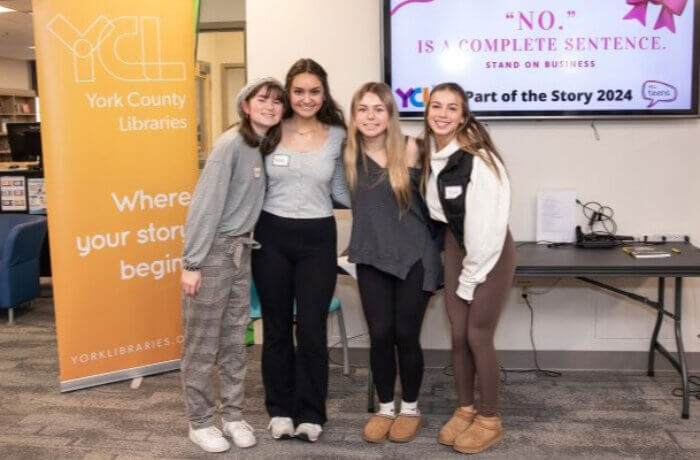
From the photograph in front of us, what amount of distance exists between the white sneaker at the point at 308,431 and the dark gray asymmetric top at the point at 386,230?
703mm

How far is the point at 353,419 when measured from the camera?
10.1ft

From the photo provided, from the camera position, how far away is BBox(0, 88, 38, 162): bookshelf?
40.3ft

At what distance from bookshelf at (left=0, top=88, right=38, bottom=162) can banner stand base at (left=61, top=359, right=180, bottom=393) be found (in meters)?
9.79

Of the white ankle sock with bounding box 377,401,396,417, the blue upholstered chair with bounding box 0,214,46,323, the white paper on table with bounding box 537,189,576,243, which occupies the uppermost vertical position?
the white paper on table with bounding box 537,189,576,243

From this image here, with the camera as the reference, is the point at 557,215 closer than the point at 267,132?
No

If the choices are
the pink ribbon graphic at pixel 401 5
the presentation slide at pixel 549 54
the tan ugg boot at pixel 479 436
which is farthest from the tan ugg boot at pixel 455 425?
the pink ribbon graphic at pixel 401 5

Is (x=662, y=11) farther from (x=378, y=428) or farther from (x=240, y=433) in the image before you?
(x=240, y=433)

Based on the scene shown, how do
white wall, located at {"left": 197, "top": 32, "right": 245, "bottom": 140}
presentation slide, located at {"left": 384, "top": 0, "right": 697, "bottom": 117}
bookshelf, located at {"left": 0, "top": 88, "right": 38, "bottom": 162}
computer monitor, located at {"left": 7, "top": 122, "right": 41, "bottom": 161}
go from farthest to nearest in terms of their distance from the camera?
bookshelf, located at {"left": 0, "top": 88, "right": 38, "bottom": 162} < computer monitor, located at {"left": 7, "top": 122, "right": 41, "bottom": 161} < white wall, located at {"left": 197, "top": 32, "right": 245, "bottom": 140} < presentation slide, located at {"left": 384, "top": 0, "right": 697, "bottom": 117}

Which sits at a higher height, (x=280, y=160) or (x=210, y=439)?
(x=280, y=160)

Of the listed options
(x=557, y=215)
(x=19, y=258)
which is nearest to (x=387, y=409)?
(x=557, y=215)

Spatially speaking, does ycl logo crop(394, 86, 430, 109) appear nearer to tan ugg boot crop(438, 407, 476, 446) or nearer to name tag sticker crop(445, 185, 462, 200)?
name tag sticker crop(445, 185, 462, 200)

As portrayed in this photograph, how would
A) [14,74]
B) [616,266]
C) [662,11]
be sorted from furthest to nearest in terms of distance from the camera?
[14,74] < [662,11] < [616,266]

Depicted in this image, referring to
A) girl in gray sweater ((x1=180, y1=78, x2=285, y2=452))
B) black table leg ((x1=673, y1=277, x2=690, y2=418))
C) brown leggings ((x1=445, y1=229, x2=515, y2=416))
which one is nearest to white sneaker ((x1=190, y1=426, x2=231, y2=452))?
girl in gray sweater ((x1=180, y1=78, x2=285, y2=452))

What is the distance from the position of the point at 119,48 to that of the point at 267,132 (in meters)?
1.13
